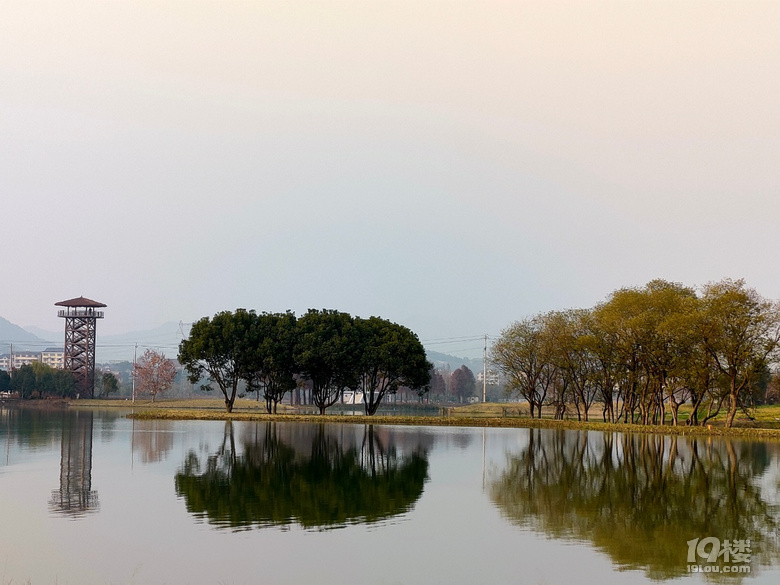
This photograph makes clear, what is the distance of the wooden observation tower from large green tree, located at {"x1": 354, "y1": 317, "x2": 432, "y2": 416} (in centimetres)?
7858

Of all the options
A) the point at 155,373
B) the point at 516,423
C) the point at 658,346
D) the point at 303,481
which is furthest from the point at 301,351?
the point at 155,373

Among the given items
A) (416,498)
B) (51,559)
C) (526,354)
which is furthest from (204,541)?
(526,354)

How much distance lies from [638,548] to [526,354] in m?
77.6

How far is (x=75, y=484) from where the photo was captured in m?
34.2

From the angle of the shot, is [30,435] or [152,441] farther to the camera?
[30,435]

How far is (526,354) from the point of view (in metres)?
100

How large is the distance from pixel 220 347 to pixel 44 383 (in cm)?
7605

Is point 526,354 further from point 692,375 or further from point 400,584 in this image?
point 400,584

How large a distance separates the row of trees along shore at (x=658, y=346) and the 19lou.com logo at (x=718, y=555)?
178ft

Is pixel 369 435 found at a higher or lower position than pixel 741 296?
lower

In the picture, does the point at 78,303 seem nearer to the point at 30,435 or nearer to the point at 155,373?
the point at 155,373

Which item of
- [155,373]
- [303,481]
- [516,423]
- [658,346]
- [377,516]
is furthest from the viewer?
[155,373]

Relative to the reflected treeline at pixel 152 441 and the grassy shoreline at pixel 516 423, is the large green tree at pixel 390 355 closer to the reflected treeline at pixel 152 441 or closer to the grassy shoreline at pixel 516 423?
the grassy shoreline at pixel 516 423

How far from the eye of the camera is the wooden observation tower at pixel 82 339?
165 meters
